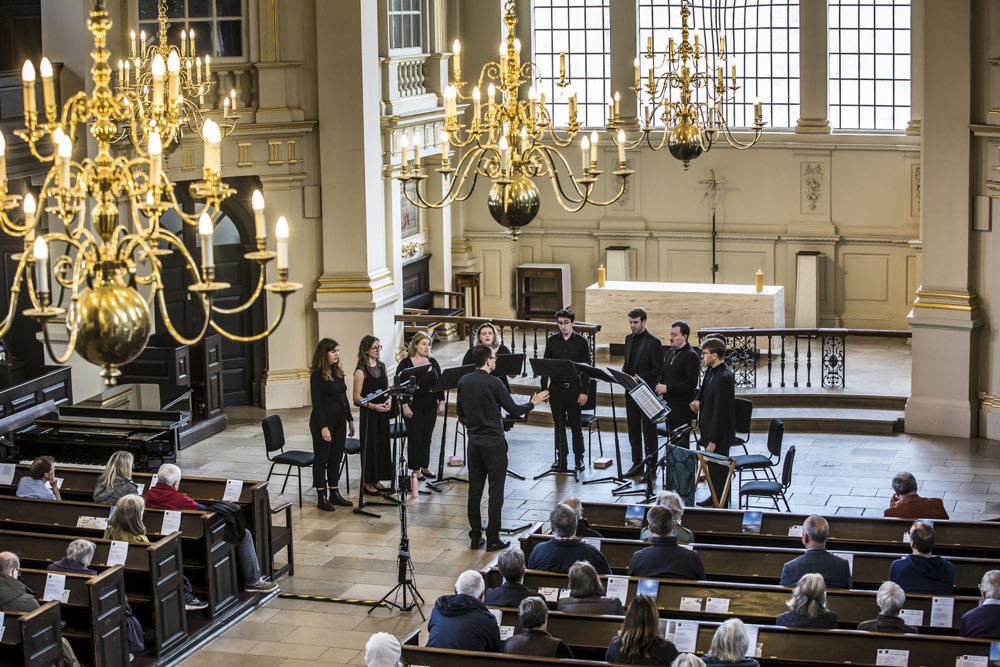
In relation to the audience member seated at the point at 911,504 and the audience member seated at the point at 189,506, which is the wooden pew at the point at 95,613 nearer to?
the audience member seated at the point at 189,506

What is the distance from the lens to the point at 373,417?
1271 cm

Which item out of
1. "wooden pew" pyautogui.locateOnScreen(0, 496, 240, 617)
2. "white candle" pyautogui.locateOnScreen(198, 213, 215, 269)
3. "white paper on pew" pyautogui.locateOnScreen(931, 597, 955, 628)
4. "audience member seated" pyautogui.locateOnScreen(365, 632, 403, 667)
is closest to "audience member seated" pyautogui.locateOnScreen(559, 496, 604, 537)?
"audience member seated" pyautogui.locateOnScreen(365, 632, 403, 667)

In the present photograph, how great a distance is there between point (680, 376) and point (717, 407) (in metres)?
0.81

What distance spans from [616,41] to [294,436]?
8.12m

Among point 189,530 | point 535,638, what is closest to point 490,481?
point 189,530

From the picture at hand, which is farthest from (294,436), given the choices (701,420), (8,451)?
(701,420)

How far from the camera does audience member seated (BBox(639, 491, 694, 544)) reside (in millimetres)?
8680

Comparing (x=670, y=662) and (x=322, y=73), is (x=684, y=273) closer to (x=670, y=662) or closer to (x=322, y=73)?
(x=322, y=73)

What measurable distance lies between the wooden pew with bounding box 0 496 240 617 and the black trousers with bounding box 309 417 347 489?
2.18m

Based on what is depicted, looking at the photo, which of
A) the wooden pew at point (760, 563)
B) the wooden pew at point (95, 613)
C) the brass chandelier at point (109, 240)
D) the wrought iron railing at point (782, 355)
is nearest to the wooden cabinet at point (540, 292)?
the wrought iron railing at point (782, 355)

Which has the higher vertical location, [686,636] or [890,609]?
[890,609]

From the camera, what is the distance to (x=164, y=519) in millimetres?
9828

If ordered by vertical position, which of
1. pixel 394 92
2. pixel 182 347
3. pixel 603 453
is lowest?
pixel 603 453

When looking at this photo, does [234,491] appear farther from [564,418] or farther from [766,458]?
[766,458]
